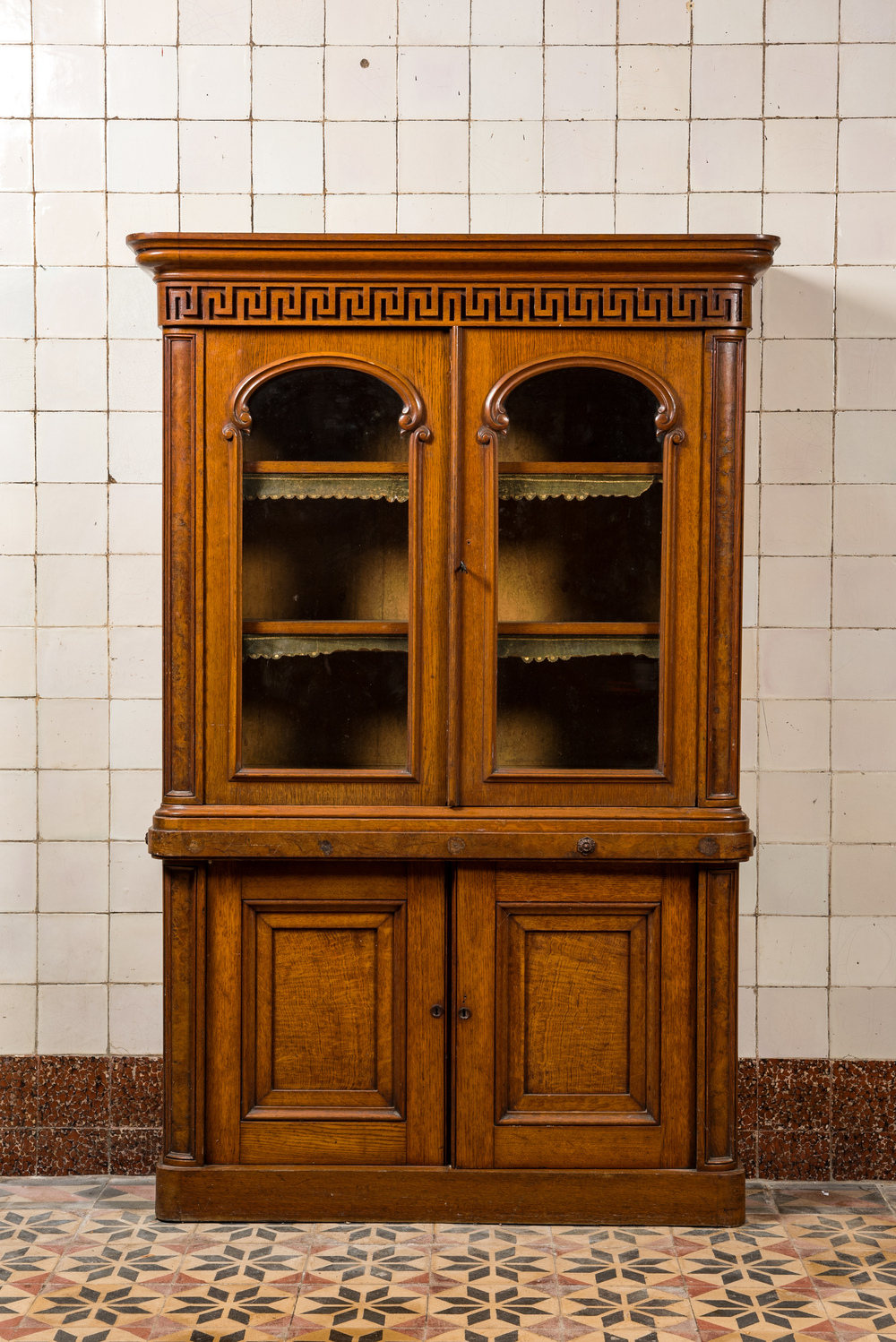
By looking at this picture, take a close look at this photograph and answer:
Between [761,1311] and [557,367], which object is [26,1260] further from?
[557,367]

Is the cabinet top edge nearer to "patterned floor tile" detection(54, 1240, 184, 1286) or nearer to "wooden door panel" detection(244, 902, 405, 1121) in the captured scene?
"wooden door panel" detection(244, 902, 405, 1121)

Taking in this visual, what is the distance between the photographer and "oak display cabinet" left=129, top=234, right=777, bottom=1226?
2613 mm

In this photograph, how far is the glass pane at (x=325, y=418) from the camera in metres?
2.64

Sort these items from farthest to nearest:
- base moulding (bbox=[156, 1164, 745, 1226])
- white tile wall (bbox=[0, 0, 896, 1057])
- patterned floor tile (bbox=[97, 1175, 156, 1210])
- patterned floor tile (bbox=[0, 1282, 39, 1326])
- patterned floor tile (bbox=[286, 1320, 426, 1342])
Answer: white tile wall (bbox=[0, 0, 896, 1057]) → patterned floor tile (bbox=[97, 1175, 156, 1210]) → base moulding (bbox=[156, 1164, 745, 1226]) → patterned floor tile (bbox=[0, 1282, 39, 1326]) → patterned floor tile (bbox=[286, 1320, 426, 1342])

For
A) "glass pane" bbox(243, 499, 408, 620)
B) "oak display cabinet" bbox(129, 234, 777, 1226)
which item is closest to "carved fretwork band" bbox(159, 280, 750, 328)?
"oak display cabinet" bbox(129, 234, 777, 1226)

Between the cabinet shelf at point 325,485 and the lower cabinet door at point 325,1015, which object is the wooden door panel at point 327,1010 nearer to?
the lower cabinet door at point 325,1015

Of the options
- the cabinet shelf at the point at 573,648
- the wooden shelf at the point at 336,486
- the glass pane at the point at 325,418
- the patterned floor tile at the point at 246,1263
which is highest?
the glass pane at the point at 325,418

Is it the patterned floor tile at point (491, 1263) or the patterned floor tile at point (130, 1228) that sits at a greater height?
the patterned floor tile at point (491, 1263)

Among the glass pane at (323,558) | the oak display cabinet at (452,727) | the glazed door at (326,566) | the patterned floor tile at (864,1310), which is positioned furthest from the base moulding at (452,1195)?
the glass pane at (323,558)

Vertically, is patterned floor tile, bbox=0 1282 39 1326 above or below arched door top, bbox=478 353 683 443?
below

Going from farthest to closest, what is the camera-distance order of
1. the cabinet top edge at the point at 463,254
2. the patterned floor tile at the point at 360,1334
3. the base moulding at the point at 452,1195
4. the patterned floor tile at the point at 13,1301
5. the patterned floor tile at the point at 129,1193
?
the patterned floor tile at the point at 129,1193 → the base moulding at the point at 452,1195 → the cabinet top edge at the point at 463,254 → the patterned floor tile at the point at 13,1301 → the patterned floor tile at the point at 360,1334

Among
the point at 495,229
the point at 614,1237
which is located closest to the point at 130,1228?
the point at 614,1237

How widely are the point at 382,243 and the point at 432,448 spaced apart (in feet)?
1.46

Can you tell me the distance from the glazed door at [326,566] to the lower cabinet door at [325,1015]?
0.71 feet
